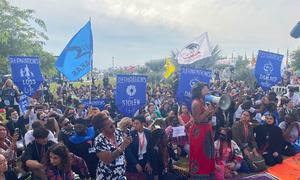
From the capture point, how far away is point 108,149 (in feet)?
16.4

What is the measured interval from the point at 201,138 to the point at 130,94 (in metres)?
3.46

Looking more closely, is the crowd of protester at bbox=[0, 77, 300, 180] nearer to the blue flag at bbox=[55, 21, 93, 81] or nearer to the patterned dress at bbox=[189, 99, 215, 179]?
the patterned dress at bbox=[189, 99, 215, 179]

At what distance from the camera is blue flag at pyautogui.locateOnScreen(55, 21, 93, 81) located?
10445mm

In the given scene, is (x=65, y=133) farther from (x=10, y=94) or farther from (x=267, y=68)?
(x=267, y=68)

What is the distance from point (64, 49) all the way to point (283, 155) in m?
6.42

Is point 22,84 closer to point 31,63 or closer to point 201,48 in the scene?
point 31,63

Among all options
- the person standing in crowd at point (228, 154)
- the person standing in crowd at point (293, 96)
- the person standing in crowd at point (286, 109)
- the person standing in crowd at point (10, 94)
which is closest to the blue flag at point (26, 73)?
the person standing in crowd at point (10, 94)

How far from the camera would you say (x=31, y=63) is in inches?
409

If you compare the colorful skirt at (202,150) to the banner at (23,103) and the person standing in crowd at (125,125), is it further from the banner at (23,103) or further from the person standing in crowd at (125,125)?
the banner at (23,103)

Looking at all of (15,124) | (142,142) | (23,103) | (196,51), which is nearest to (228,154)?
(142,142)

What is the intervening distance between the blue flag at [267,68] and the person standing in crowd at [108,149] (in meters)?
8.40

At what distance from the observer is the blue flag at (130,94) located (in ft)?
30.7

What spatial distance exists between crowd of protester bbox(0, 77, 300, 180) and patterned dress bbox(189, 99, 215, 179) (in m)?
0.02

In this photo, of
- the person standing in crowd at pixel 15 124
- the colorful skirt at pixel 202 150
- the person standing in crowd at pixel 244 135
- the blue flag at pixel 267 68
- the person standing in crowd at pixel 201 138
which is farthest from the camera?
the blue flag at pixel 267 68
